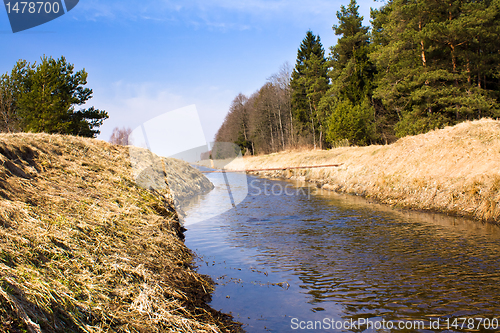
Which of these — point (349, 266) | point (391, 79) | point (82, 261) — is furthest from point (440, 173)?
point (391, 79)

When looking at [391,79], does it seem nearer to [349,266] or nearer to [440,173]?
[440,173]

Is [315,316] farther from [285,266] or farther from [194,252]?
[194,252]

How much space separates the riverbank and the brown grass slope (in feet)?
24.7

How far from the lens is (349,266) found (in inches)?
197

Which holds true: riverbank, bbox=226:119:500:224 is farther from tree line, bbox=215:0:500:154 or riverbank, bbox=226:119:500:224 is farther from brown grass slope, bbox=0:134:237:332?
tree line, bbox=215:0:500:154

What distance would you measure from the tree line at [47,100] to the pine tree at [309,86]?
26017 mm

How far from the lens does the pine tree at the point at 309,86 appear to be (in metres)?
39.7

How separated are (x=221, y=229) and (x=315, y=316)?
16.0ft

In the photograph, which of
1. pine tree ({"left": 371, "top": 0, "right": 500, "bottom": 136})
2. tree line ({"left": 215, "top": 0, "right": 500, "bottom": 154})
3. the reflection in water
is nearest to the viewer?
the reflection in water

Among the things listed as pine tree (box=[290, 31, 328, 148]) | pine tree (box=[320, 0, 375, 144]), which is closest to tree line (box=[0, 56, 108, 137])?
pine tree (box=[320, 0, 375, 144])

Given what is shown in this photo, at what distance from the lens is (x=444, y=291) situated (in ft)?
12.9

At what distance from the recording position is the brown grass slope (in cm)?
215

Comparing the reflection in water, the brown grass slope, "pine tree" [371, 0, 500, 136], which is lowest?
the reflection in water

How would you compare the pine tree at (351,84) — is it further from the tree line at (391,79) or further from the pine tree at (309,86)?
the pine tree at (309,86)
